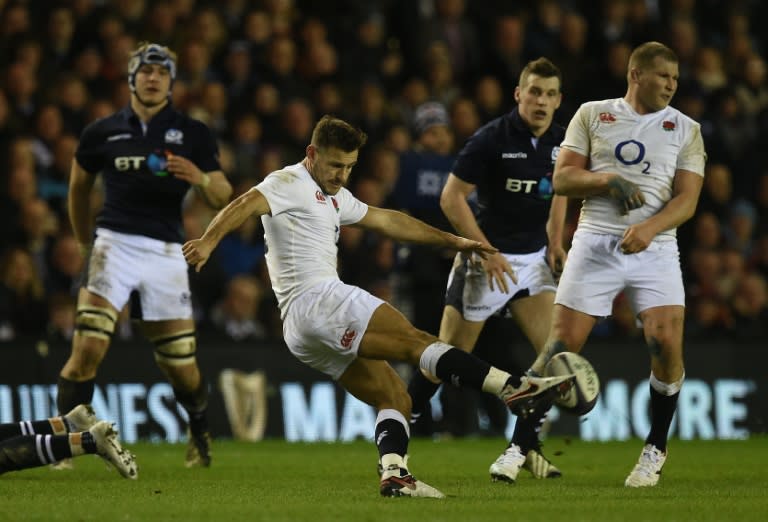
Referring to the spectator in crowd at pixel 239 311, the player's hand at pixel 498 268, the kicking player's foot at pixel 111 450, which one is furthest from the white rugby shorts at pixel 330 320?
the spectator in crowd at pixel 239 311

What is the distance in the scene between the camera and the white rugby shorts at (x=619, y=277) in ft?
29.8

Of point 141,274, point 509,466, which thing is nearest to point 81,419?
point 141,274

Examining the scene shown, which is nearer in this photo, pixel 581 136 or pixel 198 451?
pixel 581 136

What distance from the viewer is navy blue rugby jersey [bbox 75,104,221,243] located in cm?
1050

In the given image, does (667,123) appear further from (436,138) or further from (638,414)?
(638,414)

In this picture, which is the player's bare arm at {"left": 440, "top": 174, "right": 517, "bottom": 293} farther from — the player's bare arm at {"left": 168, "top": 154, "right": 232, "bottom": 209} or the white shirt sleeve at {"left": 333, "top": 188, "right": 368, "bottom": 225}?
the player's bare arm at {"left": 168, "top": 154, "right": 232, "bottom": 209}

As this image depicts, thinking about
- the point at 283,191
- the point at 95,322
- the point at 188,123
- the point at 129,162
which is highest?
the point at 188,123

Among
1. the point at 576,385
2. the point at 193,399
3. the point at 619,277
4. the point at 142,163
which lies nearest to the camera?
the point at 576,385

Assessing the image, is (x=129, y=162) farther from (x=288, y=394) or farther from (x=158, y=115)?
(x=288, y=394)

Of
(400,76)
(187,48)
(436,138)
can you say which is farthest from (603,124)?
(400,76)

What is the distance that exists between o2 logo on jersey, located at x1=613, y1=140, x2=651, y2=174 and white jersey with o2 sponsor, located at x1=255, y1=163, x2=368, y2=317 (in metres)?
1.81

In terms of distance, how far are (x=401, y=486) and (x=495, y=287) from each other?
2582mm

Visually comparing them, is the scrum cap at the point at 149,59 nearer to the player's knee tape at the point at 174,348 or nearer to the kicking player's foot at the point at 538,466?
the player's knee tape at the point at 174,348

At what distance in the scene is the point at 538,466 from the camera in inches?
389
